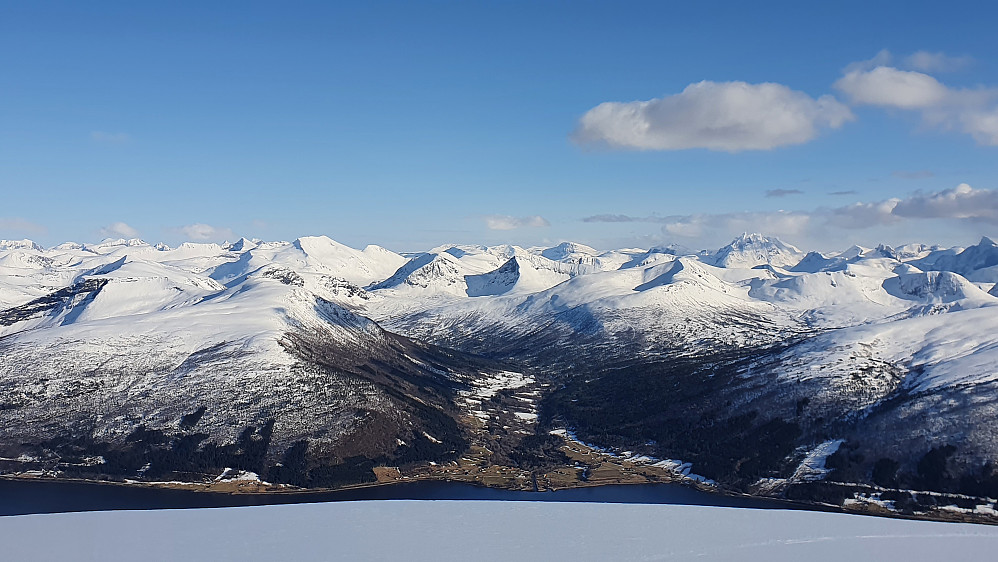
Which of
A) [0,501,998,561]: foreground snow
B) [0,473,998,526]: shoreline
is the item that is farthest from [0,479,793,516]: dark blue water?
[0,501,998,561]: foreground snow

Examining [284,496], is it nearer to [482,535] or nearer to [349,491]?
[349,491]

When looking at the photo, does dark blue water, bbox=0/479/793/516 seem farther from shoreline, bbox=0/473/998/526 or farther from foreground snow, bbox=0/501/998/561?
foreground snow, bbox=0/501/998/561

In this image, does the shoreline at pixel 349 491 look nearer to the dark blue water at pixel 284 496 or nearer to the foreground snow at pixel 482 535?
the dark blue water at pixel 284 496

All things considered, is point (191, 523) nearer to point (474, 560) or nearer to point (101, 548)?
point (101, 548)

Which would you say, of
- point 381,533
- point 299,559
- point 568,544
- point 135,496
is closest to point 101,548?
point 299,559

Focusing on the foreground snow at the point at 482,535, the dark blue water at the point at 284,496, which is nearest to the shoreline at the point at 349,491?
the dark blue water at the point at 284,496
